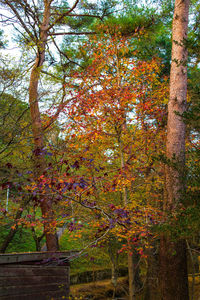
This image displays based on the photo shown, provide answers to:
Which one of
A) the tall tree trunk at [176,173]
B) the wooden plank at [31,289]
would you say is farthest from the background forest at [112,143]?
the wooden plank at [31,289]

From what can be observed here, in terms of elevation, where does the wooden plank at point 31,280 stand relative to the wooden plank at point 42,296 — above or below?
Answer: above

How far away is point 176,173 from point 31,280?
3.65m

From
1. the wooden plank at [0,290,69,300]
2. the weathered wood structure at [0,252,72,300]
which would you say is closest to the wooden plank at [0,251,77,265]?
the weathered wood structure at [0,252,72,300]

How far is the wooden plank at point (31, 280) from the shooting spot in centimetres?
509

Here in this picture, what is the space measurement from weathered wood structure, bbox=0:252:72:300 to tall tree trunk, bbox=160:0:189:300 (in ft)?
6.64

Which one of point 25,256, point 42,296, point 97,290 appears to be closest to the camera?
point 25,256

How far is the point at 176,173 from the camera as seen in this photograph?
5387mm

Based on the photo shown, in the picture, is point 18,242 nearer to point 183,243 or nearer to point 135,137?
point 135,137

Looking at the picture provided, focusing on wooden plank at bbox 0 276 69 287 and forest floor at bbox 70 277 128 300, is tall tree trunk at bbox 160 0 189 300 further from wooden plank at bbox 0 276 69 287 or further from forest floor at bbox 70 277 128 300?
forest floor at bbox 70 277 128 300

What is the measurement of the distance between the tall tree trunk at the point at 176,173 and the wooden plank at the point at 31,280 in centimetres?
219

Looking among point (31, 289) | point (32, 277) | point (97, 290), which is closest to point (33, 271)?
point (32, 277)

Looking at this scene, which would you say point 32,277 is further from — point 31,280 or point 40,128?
point 40,128

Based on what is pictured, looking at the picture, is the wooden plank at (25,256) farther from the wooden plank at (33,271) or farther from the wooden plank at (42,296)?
the wooden plank at (42,296)

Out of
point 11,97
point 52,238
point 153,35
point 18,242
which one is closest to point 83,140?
point 11,97
